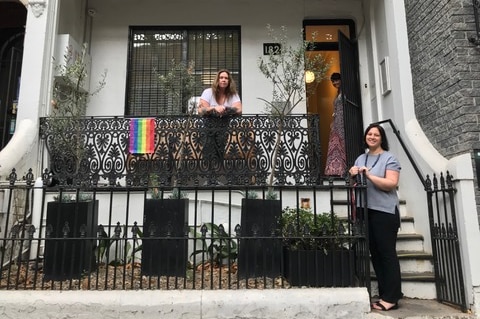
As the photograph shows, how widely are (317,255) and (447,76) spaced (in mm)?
3201

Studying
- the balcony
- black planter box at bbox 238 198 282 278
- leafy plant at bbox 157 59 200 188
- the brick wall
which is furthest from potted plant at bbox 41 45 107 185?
the brick wall

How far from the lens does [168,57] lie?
8508mm

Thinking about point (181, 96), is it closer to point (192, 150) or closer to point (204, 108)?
point (204, 108)

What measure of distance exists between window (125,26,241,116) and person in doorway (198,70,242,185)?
2.21 meters

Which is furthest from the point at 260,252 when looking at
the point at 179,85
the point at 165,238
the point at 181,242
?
the point at 179,85

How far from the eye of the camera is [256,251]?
4129mm

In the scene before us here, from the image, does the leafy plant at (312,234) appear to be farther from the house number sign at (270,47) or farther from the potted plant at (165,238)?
the house number sign at (270,47)

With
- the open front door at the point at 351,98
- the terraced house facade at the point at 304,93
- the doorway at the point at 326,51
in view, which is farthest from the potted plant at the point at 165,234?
the doorway at the point at 326,51

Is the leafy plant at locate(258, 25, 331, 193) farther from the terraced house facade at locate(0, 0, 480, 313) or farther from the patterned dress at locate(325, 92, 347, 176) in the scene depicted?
the patterned dress at locate(325, 92, 347, 176)

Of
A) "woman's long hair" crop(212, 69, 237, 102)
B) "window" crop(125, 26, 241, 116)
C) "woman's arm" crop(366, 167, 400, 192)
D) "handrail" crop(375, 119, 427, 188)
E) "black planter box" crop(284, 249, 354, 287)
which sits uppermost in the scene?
"window" crop(125, 26, 241, 116)

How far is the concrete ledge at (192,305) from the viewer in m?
3.78

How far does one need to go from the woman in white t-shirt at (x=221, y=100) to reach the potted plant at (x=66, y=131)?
6.58ft

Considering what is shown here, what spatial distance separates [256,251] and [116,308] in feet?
4.93

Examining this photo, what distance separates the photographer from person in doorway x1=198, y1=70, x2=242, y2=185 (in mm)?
6039
